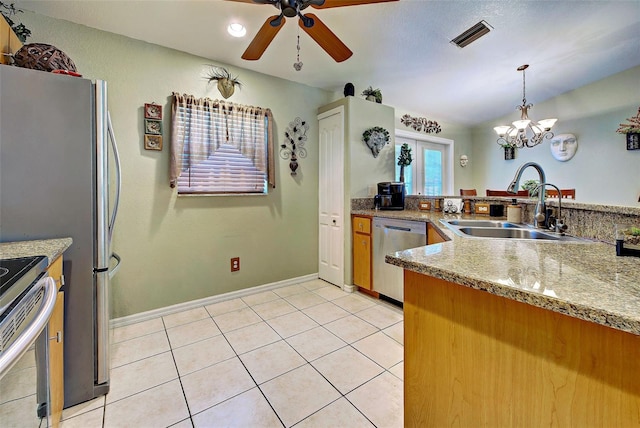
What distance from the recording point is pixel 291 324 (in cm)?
226

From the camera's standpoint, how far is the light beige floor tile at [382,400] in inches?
52.3

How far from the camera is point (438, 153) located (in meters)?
5.18

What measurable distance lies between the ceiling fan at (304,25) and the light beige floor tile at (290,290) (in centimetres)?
221

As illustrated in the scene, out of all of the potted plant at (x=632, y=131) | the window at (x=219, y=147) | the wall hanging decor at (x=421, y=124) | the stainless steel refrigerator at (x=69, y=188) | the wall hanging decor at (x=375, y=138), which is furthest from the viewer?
the wall hanging decor at (x=421, y=124)

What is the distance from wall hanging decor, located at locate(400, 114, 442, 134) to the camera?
4.50 metres

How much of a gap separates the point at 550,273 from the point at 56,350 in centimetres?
188

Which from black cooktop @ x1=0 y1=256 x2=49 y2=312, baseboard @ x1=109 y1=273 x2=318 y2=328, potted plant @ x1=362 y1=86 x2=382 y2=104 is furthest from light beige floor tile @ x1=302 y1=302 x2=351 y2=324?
potted plant @ x1=362 y1=86 x2=382 y2=104

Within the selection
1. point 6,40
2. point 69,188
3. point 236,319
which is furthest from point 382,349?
point 6,40

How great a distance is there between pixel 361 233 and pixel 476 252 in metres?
1.91

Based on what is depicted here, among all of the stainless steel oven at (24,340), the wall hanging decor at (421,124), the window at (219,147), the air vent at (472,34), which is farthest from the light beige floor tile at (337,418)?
the wall hanging decor at (421,124)

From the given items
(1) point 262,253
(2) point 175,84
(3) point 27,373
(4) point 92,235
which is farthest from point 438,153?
(3) point 27,373

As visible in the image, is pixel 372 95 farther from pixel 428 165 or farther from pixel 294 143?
pixel 428 165

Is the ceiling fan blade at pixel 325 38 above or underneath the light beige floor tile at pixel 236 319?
above

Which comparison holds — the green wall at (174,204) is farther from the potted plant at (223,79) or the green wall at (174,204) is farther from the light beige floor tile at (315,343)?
the light beige floor tile at (315,343)
